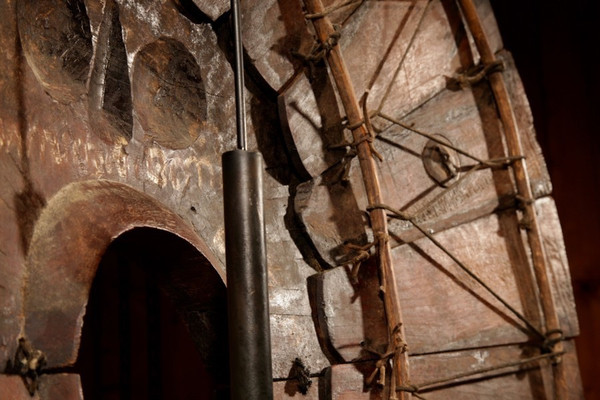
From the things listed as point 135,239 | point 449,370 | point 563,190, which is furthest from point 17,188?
point 563,190

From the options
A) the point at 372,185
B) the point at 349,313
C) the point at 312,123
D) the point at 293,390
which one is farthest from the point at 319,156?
the point at 293,390

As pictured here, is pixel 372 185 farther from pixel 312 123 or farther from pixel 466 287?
pixel 466 287

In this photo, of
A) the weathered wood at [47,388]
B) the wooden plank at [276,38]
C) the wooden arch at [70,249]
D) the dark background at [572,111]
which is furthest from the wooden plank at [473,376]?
the wooden plank at [276,38]

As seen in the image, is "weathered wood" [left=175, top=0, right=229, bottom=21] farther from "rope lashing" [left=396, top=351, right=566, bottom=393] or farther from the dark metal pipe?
"rope lashing" [left=396, top=351, right=566, bottom=393]

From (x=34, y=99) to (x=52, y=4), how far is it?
28 centimetres

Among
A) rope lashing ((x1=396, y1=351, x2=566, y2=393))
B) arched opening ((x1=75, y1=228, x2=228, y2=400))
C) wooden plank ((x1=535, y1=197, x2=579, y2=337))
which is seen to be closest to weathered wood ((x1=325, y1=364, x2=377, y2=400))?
rope lashing ((x1=396, y1=351, x2=566, y2=393))

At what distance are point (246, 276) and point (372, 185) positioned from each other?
81 centimetres

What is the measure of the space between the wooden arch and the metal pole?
1.08 ft

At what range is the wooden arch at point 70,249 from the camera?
1.35 metres

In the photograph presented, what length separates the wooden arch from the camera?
4.44 ft

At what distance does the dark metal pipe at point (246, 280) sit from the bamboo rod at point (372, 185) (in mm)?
684

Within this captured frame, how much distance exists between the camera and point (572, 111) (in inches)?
110

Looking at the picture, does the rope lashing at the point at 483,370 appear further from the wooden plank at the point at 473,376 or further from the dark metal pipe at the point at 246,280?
the dark metal pipe at the point at 246,280

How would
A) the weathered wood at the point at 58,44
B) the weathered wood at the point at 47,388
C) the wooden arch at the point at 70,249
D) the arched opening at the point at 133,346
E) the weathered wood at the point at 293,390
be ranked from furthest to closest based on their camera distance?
1. the arched opening at the point at 133,346
2. the weathered wood at the point at 293,390
3. the weathered wood at the point at 58,44
4. the wooden arch at the point at 70,249
5. the weathered wood at the point at 47,388
